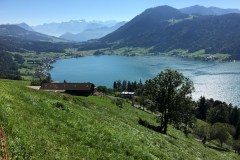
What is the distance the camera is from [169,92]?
198 ft

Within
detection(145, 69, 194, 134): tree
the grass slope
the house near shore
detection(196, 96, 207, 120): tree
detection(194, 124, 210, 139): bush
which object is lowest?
detection(196, 96, 207, 120): tree

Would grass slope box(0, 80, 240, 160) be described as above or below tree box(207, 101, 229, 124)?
above

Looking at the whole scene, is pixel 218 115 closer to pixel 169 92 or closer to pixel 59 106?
pixel 169 92

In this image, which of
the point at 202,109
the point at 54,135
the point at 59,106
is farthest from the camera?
the point at 202,109

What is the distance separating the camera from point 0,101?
2125 cm

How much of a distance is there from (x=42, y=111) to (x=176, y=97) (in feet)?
132

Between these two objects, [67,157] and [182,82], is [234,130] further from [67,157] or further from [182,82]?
[67,157]

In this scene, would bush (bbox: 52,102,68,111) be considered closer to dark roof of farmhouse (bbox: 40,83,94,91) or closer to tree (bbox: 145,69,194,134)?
tree (bbox: 145,69,194,134)

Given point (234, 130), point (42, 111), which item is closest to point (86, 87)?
point (234, 130)

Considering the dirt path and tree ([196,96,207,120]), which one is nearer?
the dirt path

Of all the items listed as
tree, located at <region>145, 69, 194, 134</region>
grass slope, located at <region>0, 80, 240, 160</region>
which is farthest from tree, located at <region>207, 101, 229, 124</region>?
grass slope, located at <region>0, 80, 240, 160</region>

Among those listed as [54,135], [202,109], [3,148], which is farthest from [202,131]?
[3,148]

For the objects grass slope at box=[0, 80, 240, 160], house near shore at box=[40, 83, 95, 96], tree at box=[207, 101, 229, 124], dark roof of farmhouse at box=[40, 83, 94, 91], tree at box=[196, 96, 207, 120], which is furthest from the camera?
tree at box=[196, 96, 207, 120]

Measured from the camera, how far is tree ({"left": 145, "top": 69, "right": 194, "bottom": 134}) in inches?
2343
